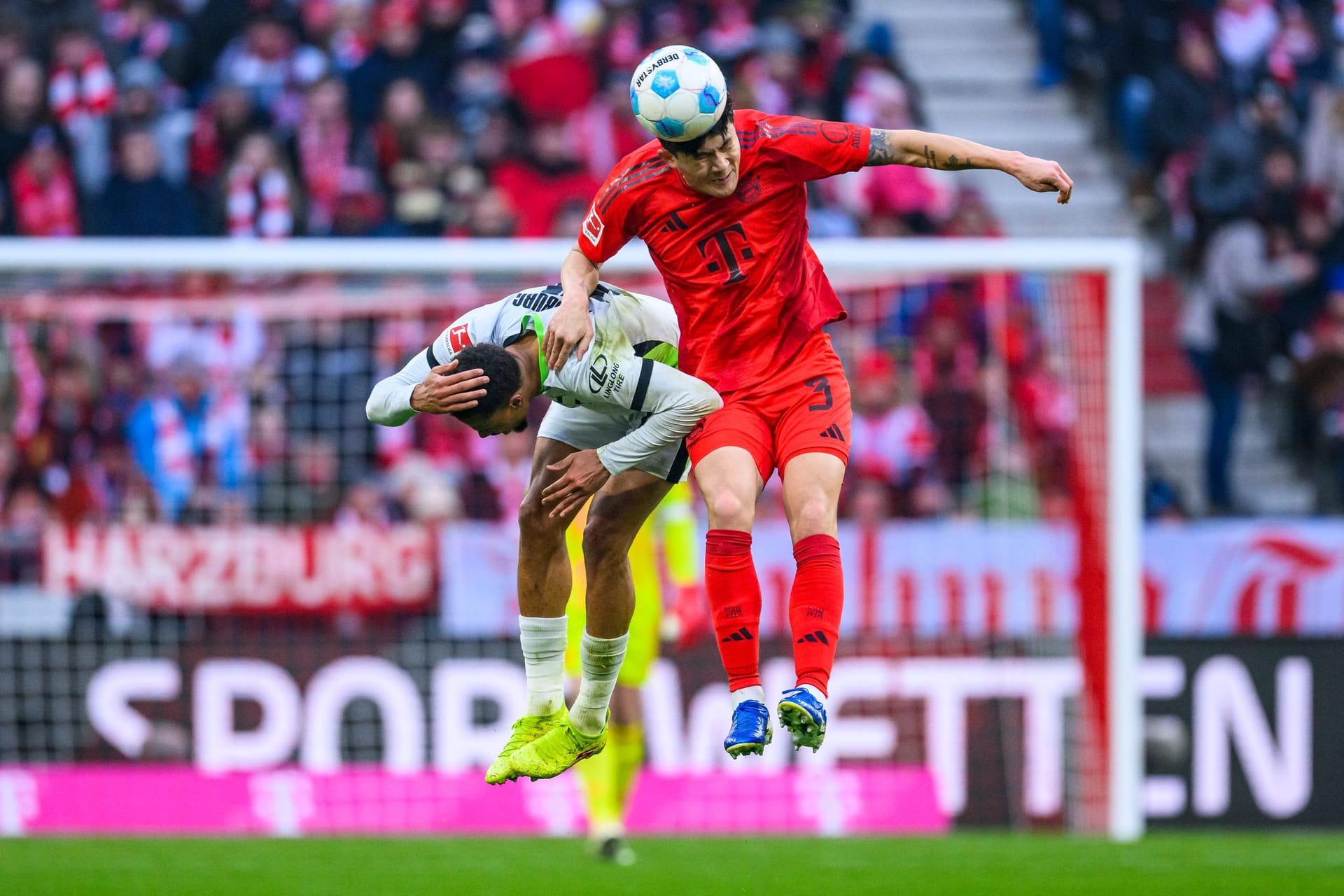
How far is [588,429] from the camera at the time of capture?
773cm

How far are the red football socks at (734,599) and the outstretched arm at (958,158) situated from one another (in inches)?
56.3

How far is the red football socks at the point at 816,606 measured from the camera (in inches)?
267

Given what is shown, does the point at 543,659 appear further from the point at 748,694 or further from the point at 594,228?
the point at 594,228

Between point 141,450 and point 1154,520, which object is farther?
point 1154,520

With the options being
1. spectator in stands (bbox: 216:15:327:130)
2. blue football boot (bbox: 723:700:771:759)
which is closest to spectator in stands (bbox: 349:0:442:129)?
spectator in stands (bbox: 216:15:327:130)

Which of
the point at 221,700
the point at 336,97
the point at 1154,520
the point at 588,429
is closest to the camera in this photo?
the point at 588,429

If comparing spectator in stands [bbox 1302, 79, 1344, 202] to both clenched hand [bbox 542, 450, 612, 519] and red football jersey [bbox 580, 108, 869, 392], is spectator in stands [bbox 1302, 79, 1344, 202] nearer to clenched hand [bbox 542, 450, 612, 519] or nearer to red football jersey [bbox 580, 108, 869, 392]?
red football jersey [bbox 580, 108, 869, 392]

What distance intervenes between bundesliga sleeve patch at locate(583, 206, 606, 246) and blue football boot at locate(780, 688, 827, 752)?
1813 millimetres

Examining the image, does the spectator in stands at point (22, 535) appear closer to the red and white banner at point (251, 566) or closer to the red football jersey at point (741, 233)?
the red and white banner at point (251, 566)

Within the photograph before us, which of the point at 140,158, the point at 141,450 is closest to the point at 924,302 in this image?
the point at 141,450

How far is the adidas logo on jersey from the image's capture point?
23.7 ft

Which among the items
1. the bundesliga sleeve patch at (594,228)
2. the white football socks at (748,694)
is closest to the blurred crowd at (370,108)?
the bundesliga sleeve patch at (594,228)

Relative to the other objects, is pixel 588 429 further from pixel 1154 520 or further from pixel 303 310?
pixel 1154 520

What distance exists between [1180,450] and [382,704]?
666 centimetres
